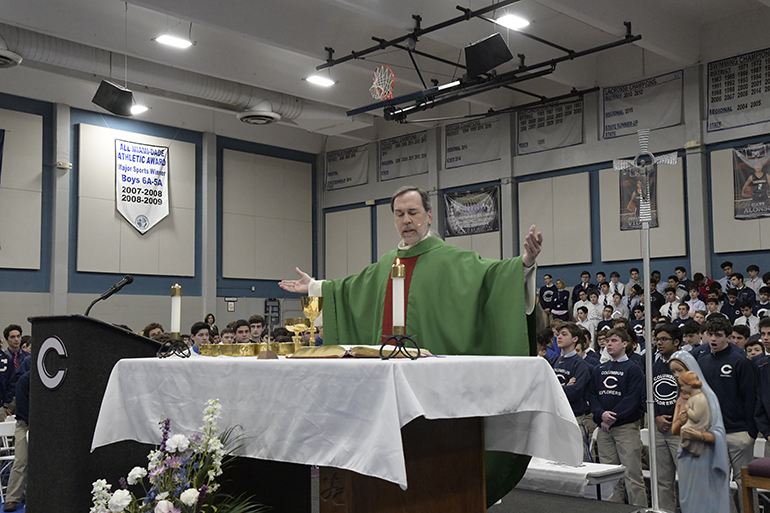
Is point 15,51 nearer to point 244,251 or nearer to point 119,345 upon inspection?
point 244,251

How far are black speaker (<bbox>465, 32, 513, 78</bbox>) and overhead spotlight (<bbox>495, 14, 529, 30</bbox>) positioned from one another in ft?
2.81

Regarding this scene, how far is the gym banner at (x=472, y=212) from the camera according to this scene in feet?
57.0

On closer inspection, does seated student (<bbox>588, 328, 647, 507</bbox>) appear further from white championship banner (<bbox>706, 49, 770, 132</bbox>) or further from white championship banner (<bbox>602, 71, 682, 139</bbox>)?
white championship banner (<bbox>602, 71, 682, 139</bbox>)

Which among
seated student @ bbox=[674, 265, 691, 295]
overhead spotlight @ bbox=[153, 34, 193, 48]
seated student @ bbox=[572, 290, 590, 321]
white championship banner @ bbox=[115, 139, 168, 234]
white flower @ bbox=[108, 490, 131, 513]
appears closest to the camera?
white flower @ bbox=[108, 490, 131, 513]

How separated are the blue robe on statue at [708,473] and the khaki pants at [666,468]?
3.29ft

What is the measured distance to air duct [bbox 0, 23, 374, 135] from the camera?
500 inches

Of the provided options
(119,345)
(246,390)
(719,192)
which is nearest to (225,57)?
(719,192)

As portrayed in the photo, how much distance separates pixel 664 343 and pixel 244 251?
13.4 m

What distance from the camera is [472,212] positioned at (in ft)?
58.3

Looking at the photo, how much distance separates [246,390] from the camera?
2906 millimetres

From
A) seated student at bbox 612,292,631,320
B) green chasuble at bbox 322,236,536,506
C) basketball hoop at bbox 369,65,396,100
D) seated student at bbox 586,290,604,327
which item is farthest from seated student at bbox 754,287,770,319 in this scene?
green chasuble at bbox 322,236,536,506

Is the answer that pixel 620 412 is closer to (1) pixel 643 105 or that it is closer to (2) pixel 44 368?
(2) pixel 44 368

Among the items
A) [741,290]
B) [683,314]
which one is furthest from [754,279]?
[683,314]

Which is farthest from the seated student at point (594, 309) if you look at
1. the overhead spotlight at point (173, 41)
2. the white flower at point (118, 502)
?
the white flower at point (118, 502)
